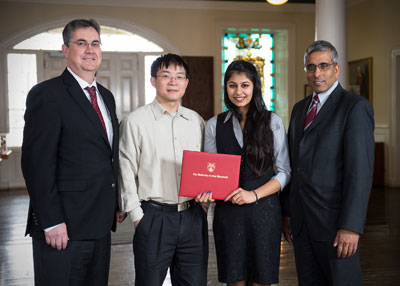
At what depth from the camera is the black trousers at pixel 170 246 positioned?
7.70ft

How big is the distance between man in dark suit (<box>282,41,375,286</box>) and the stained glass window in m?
7.62

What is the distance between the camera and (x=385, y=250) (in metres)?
4.64

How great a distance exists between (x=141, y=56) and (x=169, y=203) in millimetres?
7446

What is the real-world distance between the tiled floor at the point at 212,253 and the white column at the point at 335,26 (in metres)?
2.06

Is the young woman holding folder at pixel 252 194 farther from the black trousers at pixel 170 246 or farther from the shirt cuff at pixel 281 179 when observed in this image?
the black trousers at pixel 170 246

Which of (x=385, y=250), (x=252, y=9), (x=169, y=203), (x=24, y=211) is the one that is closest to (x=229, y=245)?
(x=169, y=203)

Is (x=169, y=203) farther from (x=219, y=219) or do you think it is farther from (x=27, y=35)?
(x=27, y=35)

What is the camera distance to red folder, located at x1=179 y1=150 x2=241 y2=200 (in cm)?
224

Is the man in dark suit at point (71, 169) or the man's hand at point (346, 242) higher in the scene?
the man in dark suit at point (71, 169)

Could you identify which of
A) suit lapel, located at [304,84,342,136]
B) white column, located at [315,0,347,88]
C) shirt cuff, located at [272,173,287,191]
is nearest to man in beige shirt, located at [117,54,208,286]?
shirt cuff, located at [272,173,287,191]

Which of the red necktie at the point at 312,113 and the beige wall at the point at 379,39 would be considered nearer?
the red necktie at the point at 312,113

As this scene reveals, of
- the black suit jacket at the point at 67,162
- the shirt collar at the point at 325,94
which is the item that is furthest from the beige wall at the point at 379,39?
the black suit jacket at the point at 67,162

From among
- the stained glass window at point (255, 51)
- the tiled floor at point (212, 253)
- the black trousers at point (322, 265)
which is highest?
the stained glass window at point (255, 51)

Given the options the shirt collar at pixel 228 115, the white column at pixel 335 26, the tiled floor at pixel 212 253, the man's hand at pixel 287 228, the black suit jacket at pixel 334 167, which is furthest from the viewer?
the white column at pixel 335 26
